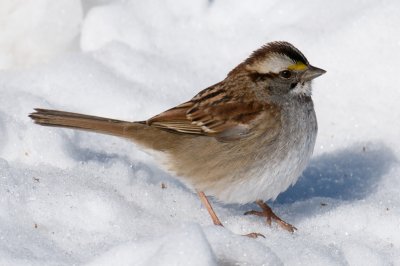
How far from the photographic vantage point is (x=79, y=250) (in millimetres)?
4461

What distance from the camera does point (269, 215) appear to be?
208 inches

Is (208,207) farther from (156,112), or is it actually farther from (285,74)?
(156,112)

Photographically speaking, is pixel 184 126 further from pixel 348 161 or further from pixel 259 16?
pixel 259 16

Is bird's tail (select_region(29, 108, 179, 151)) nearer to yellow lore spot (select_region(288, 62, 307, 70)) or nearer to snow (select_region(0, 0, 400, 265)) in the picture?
snow (select_region(0, 0, 400, 265))

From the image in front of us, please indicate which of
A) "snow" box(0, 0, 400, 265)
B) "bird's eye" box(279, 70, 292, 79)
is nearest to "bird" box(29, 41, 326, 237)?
"bird's eye" box(279, 70, 292, 79)

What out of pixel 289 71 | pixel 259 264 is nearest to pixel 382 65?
pixel 289 71

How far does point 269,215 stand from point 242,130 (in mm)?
536

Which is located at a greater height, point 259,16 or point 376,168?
point 259,16

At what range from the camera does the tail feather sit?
5.28m

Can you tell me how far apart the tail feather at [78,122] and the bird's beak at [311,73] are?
1.11 m

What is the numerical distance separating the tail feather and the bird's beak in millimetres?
1113

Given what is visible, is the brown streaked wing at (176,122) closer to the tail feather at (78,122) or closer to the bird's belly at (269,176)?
the tail feather at (78,122)

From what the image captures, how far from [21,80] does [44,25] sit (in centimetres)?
61

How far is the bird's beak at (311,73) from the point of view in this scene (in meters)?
5.32
